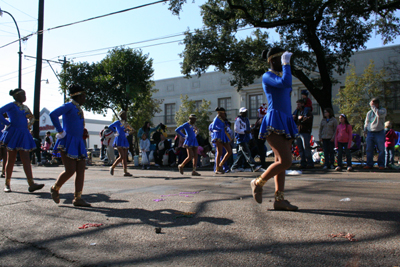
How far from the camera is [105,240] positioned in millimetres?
3086

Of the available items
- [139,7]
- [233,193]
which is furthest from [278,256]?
[139,7]

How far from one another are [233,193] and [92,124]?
61039mm

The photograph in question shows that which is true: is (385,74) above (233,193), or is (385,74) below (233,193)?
above

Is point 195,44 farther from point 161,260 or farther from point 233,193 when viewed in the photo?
point 161,260

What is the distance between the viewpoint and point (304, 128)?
10148mm

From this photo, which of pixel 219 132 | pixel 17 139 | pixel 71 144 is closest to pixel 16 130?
pixel 17 139

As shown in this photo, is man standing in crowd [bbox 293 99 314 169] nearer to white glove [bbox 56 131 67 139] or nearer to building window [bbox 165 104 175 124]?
white glove [bbox 56 131 67 139]

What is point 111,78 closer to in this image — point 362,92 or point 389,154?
point 389,154

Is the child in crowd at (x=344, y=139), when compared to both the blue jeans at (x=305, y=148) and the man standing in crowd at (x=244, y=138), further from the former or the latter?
the man standing in crowd at (x=244, y=138)

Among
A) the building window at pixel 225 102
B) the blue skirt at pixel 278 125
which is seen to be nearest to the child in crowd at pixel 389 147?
the blue skirt at pixel 278 125

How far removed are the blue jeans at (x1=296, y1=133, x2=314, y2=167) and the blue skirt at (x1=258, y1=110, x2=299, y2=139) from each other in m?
6.39

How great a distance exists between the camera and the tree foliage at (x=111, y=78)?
20.1m

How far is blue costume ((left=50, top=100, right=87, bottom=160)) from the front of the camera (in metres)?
4.79

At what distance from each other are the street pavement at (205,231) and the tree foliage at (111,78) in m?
15.3
